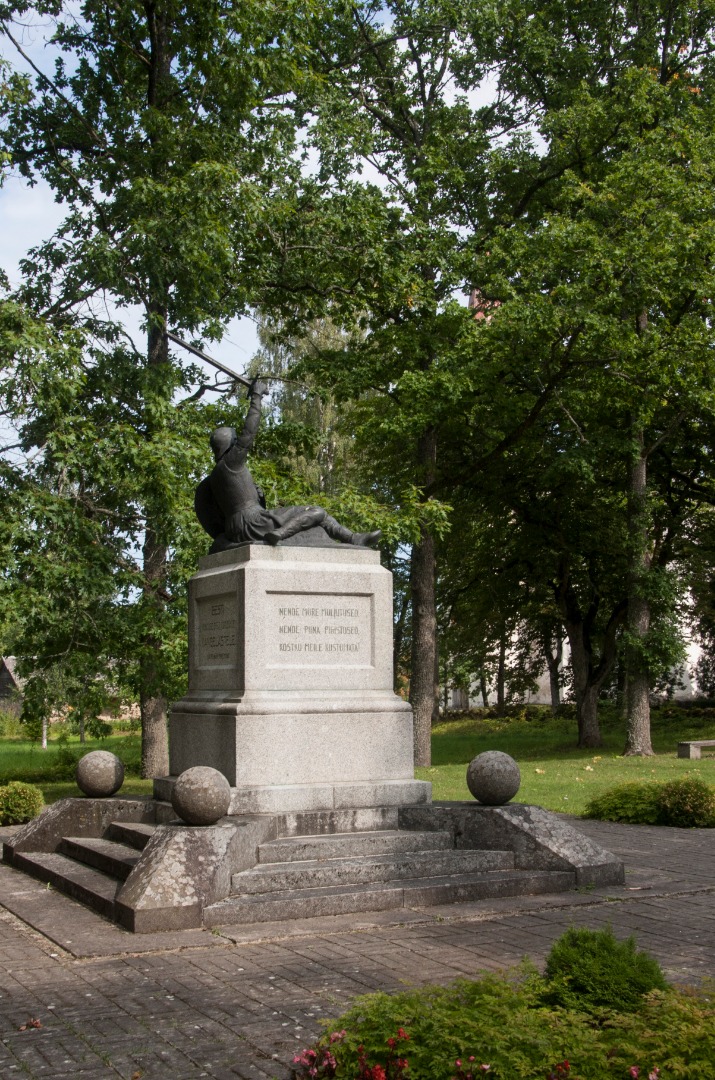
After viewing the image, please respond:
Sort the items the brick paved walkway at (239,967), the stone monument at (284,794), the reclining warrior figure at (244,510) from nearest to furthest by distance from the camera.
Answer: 1. the brick paved walkway at (239,967)
2. the stone monument at (284,794)
3. the reclining warrior figure at (244,510)

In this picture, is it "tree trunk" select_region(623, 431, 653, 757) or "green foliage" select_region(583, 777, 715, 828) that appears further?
"tree trunk" select_region(623, 431, 653, 757)

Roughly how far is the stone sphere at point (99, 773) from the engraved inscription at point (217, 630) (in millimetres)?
1306

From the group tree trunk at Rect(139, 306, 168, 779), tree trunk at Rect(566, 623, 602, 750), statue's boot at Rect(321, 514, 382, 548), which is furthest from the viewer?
tree trunk at Rect(566, 623, 602, 750)

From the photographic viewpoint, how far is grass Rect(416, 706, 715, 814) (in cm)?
1767

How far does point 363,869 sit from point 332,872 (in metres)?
0.26

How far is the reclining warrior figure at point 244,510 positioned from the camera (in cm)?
1054

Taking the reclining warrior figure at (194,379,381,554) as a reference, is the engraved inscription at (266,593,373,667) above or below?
below

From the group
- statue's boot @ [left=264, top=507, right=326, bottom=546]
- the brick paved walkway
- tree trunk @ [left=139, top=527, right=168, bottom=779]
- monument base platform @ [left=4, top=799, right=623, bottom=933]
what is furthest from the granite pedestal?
tree trunk @ [left=139, top=527, right=168, bottom=779]

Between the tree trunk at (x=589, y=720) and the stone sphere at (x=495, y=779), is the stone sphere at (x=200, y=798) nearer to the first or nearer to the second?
the stone sphere at (x=495, y=779)

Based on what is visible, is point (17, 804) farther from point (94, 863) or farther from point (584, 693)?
point (584, 693)

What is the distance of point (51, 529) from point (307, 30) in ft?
31.2

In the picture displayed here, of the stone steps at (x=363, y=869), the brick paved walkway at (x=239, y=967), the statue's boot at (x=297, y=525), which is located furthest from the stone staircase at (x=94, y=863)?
the statue's boot at (x=297, y=525)

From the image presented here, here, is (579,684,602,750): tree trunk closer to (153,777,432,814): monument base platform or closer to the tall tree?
the tall tree

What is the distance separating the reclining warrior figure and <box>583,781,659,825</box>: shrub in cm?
528
